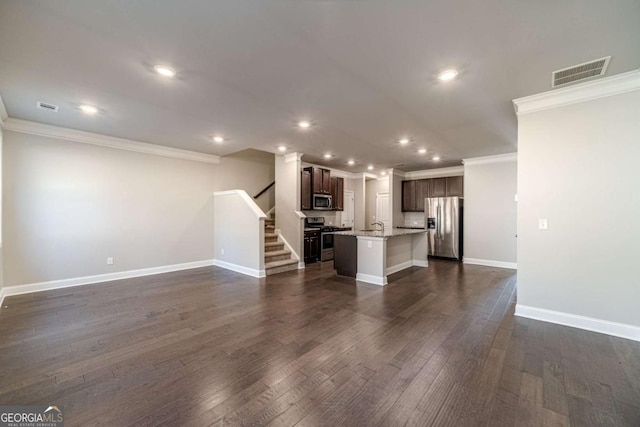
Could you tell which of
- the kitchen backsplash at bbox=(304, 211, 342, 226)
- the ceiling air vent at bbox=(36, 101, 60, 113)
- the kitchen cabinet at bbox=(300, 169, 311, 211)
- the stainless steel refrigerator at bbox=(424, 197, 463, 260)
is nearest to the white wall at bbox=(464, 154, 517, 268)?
the stainless steel refrigerator at bbox=(424, 197, 463, 260)

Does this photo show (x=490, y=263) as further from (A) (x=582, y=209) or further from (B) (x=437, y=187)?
(A) (x=582, y=209)

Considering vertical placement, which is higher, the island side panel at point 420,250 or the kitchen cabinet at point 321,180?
the kitchen cabinet at point 321,180

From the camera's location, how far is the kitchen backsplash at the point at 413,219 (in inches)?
338

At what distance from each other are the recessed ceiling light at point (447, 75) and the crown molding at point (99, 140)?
5.42 metres

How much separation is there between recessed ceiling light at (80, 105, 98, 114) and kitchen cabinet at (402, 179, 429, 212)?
310 inches

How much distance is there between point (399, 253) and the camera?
5.94m

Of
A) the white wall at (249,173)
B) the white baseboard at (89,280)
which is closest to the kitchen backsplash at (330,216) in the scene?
the white wall at (249,173)

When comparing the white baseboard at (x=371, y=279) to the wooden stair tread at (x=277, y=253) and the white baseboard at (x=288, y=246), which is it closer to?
the white baseboard at (x=288, y=246)

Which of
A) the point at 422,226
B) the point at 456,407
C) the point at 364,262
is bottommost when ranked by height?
the point at 456,407

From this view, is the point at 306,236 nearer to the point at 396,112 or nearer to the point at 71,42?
the point at 396,112

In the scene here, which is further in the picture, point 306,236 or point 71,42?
point 306,236

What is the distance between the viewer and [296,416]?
166cm

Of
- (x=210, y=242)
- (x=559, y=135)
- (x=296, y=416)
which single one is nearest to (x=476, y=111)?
(x=559, y=135)

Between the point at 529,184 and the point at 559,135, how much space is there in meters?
0.63
